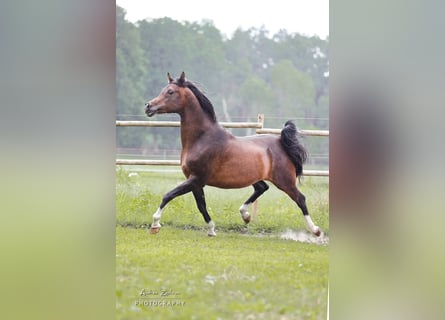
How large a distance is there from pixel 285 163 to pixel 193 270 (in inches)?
43.8

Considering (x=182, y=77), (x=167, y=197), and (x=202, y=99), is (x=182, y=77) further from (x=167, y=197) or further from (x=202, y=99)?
(x=167, y=197)

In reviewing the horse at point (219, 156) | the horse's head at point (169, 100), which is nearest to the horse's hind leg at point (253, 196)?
the horse at point (219, 156)

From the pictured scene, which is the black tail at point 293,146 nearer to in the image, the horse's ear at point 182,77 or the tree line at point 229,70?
the tree line at point 229,70

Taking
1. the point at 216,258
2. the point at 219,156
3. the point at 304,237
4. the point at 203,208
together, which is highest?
the point at 219,156

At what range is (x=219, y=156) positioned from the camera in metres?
4.91

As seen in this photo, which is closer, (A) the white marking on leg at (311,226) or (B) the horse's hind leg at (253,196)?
(A) the white marking on leg at (311,226)

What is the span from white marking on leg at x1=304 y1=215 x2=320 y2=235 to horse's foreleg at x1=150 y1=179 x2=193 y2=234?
945 millimetres

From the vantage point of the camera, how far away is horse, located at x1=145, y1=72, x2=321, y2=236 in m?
4.84

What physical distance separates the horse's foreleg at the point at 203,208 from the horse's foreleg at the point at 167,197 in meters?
0.07

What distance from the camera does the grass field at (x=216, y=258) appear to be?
455 centimetres

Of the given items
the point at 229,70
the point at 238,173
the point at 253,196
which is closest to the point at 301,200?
the point at 253,196

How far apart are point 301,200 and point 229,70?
1.17 meters
